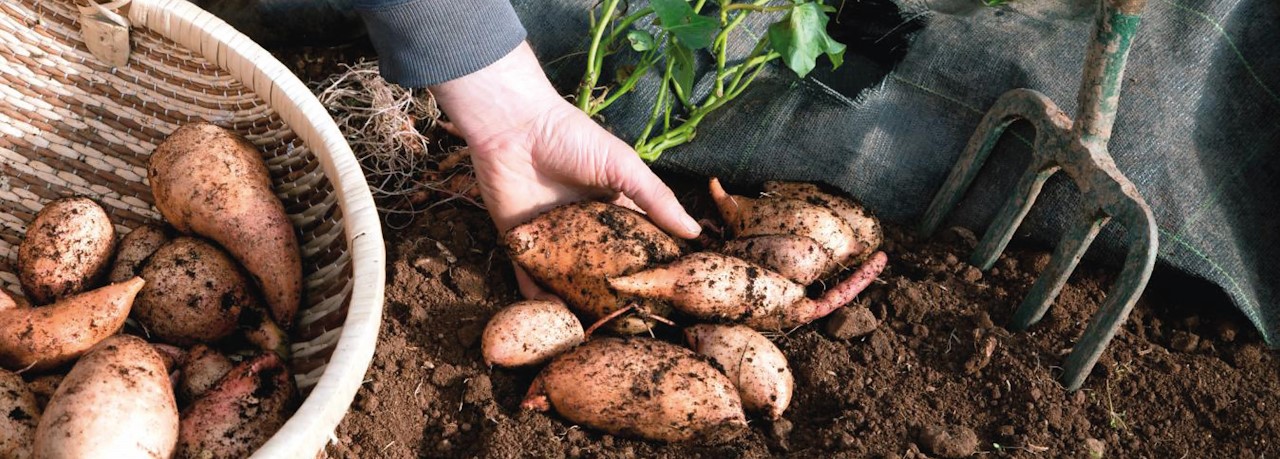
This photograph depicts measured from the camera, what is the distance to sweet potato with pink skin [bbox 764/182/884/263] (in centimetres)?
186

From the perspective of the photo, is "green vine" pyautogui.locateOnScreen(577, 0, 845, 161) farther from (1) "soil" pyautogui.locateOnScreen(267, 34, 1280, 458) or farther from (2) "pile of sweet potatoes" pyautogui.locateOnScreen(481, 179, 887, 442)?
(1) "soil" pyautogui.locateOnScreen(267, 34, 1280, 458)

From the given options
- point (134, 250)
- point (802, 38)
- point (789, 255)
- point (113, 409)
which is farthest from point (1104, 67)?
point (134, 250)

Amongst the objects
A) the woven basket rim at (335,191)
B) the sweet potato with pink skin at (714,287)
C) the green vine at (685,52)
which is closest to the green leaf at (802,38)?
the green vine at (685,52)

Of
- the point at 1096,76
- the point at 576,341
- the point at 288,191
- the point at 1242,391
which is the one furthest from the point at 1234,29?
the point at 288,191

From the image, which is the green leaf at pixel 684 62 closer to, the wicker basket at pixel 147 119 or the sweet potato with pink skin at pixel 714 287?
the sweet potato with pink skin at pixel 714 287

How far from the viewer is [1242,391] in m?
1.74

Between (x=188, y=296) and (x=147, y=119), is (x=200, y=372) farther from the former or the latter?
(x=147, y=119)

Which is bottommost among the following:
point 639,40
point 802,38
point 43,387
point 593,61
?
point 43,387

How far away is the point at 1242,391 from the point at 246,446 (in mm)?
1731

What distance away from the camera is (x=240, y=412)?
4.60 feet

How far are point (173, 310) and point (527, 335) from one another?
1.95 ft

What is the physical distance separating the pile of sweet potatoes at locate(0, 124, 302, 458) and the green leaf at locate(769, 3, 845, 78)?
925 millimetres

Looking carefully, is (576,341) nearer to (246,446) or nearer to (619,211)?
(619,211)

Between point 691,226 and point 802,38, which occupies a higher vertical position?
point 802,38
